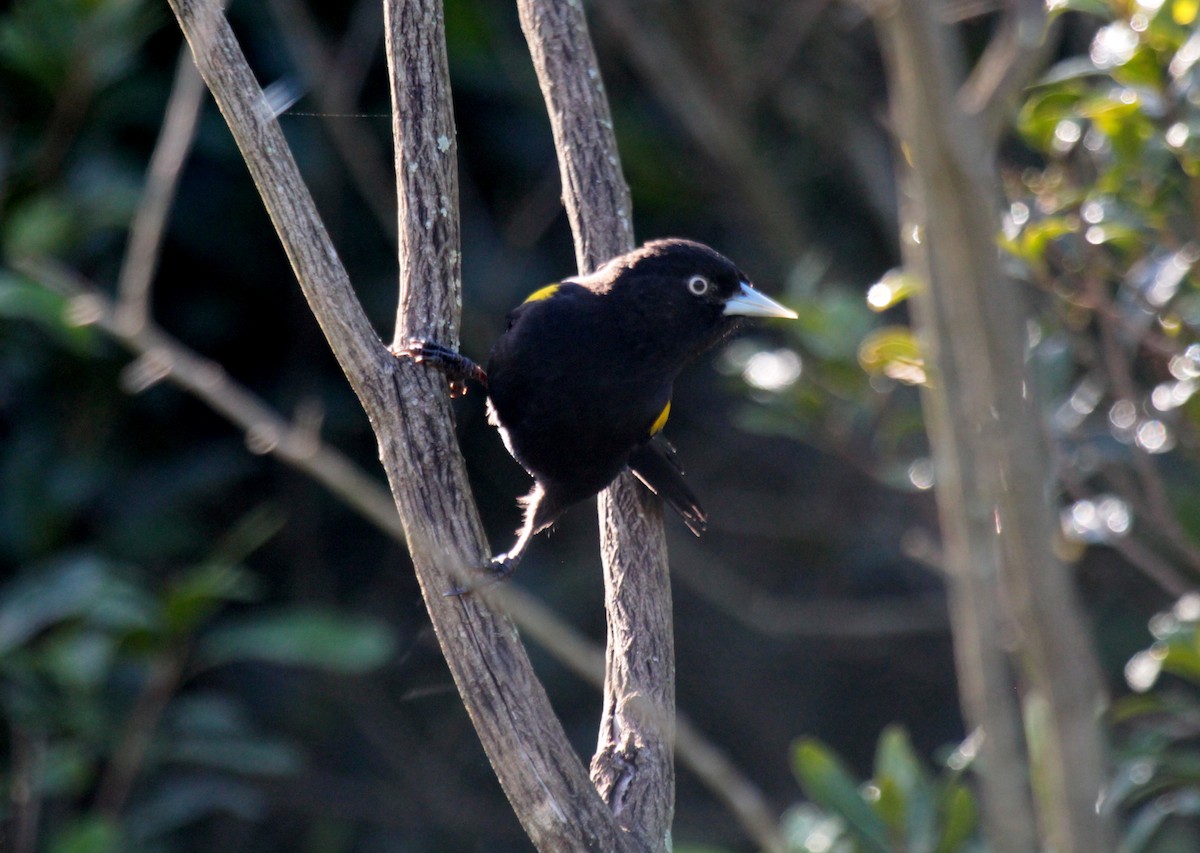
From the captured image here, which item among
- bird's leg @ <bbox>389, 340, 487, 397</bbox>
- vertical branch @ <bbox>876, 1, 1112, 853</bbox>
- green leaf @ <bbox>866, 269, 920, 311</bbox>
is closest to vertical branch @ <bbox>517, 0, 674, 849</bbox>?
bird's leg @ <bbox>389, 340, 487, 397</bbox>

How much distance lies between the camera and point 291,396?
19.8ft

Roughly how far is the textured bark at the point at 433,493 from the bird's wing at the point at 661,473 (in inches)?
30.4

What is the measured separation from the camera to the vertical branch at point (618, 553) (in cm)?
260

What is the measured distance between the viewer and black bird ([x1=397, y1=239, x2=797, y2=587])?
3.01 m

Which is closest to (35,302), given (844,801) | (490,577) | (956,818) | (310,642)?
(310,642)

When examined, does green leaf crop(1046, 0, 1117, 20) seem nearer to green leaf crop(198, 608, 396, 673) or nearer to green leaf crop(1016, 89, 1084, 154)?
green leaf crop(1016, 89, 1084, 154)

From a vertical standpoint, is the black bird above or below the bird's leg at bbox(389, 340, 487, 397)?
above

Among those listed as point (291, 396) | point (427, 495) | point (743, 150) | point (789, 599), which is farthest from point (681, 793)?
point (427, 495)

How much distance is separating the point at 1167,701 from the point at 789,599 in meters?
3.42

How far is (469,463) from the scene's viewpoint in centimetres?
634

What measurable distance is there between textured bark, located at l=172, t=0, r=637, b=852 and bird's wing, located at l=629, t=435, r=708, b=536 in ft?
2.54

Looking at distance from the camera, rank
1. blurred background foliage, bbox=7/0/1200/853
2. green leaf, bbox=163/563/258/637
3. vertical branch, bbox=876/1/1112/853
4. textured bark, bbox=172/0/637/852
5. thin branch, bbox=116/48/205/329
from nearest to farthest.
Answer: vertical branch, bbox=876/1/1112/853 → textured bark, bbox=172/0/637/852 → thin branch, bbox=116/48/205/329 → blurred background foliage, bbox=7/0/1200/853 → green leaf, bbox=163/563/258/637

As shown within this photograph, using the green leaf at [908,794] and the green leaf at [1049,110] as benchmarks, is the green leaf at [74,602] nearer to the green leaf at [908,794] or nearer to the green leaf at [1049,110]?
the green leaf at [908,794]

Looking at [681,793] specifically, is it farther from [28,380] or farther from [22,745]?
[28,380]
